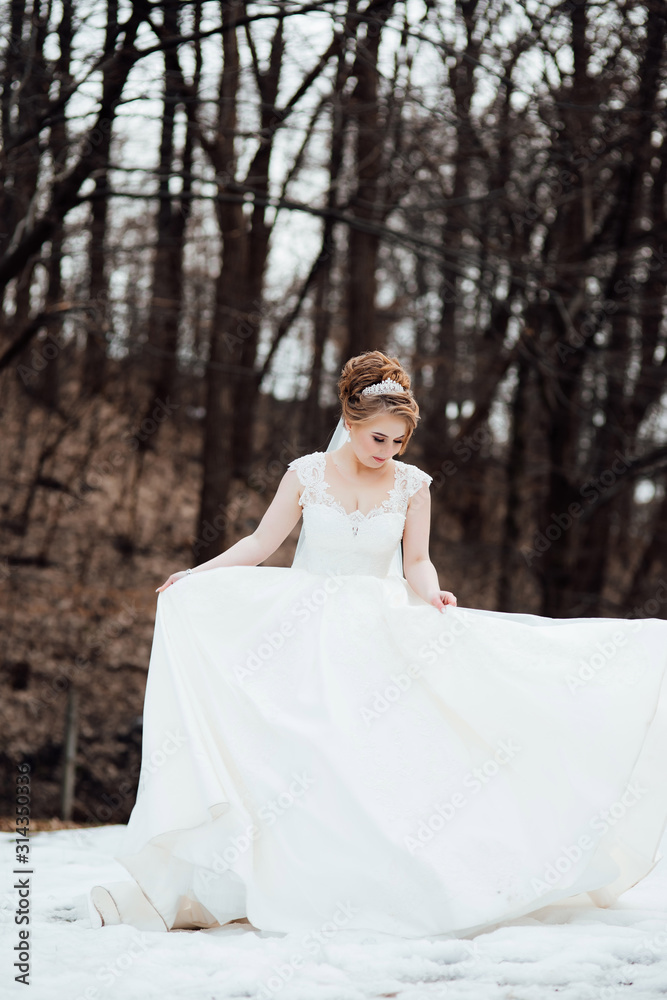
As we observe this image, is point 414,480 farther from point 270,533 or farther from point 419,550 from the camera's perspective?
point 270,533

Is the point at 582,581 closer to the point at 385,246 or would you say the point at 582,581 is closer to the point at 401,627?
the point at 385,246

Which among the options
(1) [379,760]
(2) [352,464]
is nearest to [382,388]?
(2) [352,464]

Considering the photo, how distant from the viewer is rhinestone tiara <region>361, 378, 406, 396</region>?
3.78m

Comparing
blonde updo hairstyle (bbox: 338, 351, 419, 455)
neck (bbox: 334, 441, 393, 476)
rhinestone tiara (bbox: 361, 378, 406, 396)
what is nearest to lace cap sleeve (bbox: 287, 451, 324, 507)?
neck (bbox: 334, 441, 393, 476)

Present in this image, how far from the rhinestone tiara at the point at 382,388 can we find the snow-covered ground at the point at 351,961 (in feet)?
6.62

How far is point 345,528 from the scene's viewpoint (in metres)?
3.79

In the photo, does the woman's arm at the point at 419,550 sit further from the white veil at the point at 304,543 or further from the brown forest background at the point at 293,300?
the brown forest background at the point at 293,300

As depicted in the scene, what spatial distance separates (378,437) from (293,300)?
10.4 metres

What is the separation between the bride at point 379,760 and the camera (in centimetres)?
312

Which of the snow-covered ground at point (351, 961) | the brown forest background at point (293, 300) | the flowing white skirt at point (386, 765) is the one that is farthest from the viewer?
the brown forest background at point (293, 300)

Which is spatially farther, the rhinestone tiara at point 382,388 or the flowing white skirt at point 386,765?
the rhinestone tiara at point 382,388

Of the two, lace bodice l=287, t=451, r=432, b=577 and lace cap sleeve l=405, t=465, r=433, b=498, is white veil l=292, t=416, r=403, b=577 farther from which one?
lace cap sleeve l=405, t=465, r=433, b=498

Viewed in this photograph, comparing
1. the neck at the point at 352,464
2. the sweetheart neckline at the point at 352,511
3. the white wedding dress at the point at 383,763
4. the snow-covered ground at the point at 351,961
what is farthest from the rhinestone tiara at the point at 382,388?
the snow-covered ground at the point at 351,961

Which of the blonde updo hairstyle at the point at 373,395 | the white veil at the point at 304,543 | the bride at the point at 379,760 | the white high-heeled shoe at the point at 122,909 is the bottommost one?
the white high-heeled shoe at the point at 122,909
